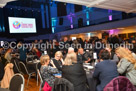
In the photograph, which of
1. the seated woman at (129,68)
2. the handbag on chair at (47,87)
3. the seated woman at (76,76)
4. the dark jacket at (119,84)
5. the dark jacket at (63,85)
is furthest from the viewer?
the handbag on chair at (47,87)

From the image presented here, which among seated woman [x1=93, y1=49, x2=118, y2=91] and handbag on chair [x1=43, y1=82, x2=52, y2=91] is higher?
seated woman [x1=93, y1=49, x2=118, y2=91]

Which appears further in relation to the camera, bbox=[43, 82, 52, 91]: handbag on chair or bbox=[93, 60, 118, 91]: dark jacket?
bbox=[43, 82, 52, 91]: handbag on chair

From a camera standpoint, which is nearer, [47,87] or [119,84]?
[119,84]

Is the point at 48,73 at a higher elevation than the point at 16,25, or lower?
lower

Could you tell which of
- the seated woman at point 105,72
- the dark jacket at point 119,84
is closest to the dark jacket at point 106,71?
the seated woman at point 105,72

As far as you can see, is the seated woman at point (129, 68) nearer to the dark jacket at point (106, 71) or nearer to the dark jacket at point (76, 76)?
the dark jacket at point (106, 71)

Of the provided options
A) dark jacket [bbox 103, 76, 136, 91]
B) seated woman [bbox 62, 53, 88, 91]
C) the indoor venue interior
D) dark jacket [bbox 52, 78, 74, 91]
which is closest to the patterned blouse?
the indoor venue interior

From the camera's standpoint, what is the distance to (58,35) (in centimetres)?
1964

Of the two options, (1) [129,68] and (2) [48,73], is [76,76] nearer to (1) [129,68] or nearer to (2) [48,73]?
(2) [48,73]

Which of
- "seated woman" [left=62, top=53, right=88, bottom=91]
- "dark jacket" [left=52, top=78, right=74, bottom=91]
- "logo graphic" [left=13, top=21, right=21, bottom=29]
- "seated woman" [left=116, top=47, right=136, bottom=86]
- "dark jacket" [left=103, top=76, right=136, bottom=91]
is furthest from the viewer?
"logo graphic" [left=13, top=21, right=21, bottom=29]

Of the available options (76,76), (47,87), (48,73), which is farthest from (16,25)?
(76,76)

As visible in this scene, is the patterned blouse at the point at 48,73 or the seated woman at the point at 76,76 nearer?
the seated woman at the point at 76,76

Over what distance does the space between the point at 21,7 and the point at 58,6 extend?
8506 millimetres

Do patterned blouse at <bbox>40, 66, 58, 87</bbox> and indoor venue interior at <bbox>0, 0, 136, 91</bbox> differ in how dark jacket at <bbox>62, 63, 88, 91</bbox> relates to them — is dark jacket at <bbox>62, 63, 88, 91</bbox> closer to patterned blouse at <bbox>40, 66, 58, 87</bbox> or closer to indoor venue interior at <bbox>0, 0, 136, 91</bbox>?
indoor venue interior at <bbox>0, 0, 136, 91</bbox>
